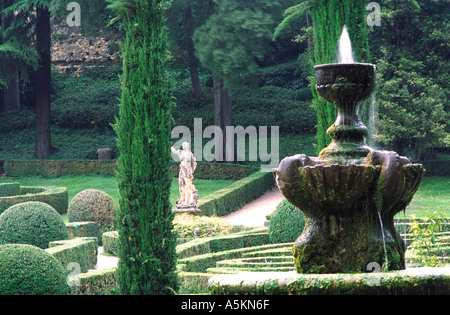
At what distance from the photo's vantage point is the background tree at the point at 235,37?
2370 cm

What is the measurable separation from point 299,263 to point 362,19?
25.3ft

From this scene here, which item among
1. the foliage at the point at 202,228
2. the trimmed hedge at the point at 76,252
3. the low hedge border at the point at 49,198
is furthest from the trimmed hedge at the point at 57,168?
the trimmed hedge at the point at 76,252

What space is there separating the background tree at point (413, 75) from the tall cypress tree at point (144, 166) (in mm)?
14075

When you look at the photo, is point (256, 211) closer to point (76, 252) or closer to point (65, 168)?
point (76, 252)

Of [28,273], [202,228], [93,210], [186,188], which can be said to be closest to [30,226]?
[93,210]

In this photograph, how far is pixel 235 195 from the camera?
19469 mm

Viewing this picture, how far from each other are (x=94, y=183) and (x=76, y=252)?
543 inches

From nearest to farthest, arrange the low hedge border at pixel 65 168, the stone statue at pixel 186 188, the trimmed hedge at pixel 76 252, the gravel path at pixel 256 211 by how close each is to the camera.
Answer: the trimmed hedge at pixel 76 252 → the stone statue at pixel 186 188 → the gravel path at pixel 256 211 → the low hedge border at pixel 65 168

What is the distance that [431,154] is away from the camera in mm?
23719

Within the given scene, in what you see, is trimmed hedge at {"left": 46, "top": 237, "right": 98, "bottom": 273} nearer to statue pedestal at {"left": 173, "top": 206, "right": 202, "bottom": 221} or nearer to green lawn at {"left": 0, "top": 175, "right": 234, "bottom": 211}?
statue pedestal at {"left": 173, "top": 206, "right": 202, "bottom": 221}

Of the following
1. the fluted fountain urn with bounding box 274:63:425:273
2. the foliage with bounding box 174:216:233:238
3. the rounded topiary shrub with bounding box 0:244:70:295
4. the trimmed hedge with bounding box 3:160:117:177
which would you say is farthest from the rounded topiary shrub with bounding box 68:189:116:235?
the trimmed hedge with bounding box 3:160:117:177

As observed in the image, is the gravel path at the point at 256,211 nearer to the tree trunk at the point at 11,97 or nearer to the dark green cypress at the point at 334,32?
the dark green cypress at the point at 334,32

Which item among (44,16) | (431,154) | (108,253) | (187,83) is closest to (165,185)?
(108,253)

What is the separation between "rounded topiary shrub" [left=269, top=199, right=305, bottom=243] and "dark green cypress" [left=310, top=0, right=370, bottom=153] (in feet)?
4.46
